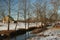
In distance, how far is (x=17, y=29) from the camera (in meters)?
3.71

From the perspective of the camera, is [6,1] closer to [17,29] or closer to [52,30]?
[17,29]

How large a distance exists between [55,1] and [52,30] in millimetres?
763

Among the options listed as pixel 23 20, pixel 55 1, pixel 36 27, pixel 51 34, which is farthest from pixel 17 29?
pixel 55 1

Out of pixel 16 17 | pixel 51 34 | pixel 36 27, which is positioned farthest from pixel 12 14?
pixel 51 34

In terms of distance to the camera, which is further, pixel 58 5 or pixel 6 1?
pixel 58 5

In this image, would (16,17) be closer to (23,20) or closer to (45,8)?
(23,20)

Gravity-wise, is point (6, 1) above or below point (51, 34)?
above

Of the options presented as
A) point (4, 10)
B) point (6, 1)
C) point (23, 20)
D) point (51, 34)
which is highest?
point (6, 1)

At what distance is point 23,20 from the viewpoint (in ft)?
12.5

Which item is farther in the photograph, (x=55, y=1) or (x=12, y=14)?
(x=55, y=1)

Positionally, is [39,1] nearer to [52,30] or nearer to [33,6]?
[33,6]

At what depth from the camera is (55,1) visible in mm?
3895

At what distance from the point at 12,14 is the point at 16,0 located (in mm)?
395

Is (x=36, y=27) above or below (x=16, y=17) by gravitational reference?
below
